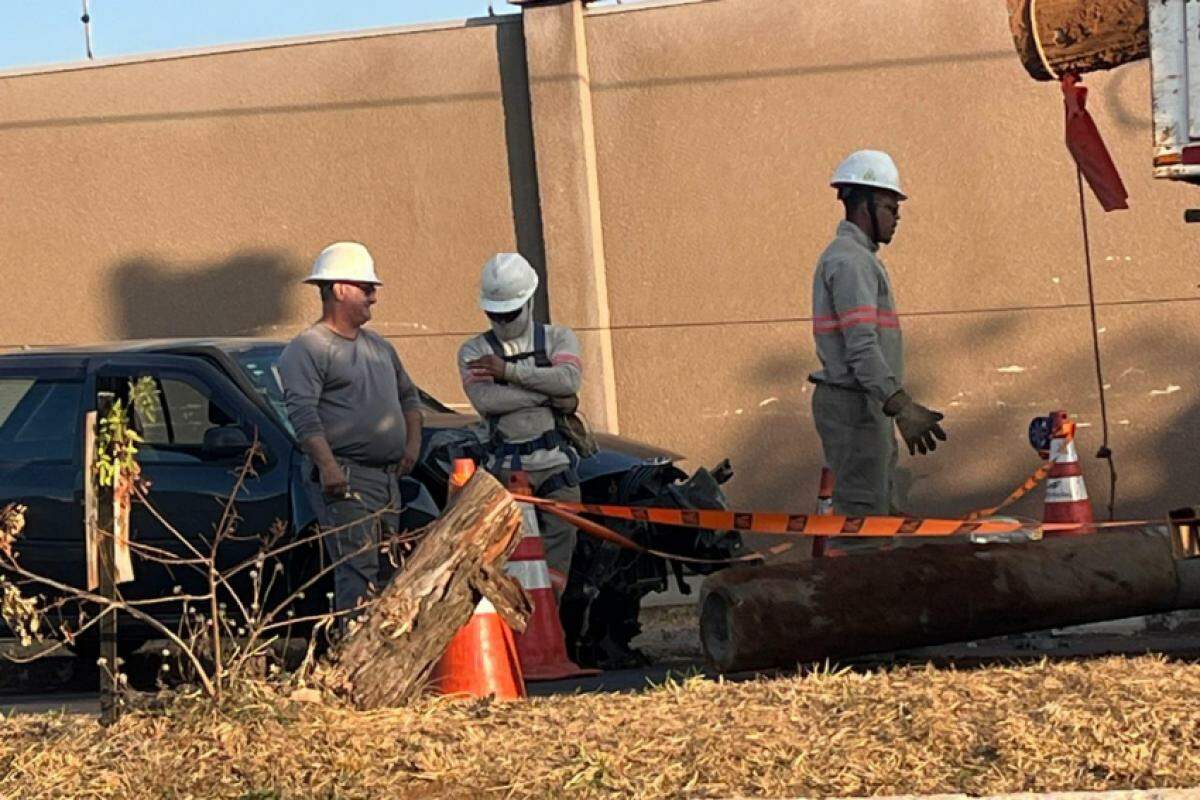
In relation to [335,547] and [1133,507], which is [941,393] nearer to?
[1133,507]

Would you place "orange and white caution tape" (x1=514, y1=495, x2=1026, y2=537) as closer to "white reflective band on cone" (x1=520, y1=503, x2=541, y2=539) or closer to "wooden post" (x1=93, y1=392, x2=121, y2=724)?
"white reflective band on cone" (x1=520, y1=503, x2=541, y2=539)

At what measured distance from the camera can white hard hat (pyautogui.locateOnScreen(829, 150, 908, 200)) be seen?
27.8ft

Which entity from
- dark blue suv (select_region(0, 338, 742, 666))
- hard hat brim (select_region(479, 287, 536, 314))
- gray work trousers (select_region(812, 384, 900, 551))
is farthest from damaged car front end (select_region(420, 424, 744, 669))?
gray work trousers (select_region(812, 384, 900, 551))

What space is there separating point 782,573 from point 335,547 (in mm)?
1942

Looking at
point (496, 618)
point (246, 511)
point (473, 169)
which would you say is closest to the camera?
point (496, 618)

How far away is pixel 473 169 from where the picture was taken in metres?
13.1

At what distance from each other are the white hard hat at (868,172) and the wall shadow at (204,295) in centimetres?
561

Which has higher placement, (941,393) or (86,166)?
(86,166)

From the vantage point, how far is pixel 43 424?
9.71 metres

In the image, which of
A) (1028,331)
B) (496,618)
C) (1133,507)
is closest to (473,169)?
(1028,331)

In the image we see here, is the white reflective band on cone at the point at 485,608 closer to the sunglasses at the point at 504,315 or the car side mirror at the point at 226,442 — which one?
the sunglasses at the point at 504,315

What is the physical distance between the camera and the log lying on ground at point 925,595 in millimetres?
6980

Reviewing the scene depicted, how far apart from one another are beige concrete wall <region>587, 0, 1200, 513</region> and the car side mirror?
4.26 metres

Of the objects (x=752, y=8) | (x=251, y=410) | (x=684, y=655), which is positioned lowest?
(x=684, y=655)
